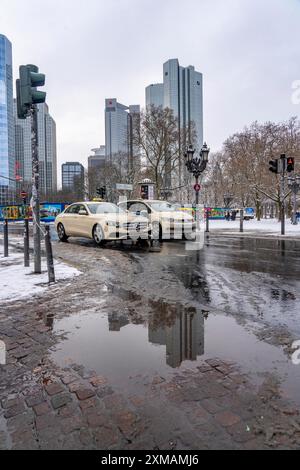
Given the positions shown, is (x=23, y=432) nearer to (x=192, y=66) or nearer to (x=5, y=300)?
(x=5, y=300)

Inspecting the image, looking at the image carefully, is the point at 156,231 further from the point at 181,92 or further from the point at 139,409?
the point at 181,92

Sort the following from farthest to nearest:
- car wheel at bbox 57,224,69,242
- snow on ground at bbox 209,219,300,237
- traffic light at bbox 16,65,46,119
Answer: snow on ground at bbox 209,219,300,237 → car wheel at bbox 57,224,69,242 → traffic light at bbox 16,65,46,119

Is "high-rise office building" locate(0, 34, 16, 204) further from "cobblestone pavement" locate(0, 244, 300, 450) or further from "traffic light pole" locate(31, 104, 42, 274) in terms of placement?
"cobblestone pavement" locate(0, 244, 300, 450)

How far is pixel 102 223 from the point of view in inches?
483

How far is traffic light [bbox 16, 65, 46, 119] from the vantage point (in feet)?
22.0

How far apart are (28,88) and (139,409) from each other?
6.21m

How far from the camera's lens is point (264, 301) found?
509 cm

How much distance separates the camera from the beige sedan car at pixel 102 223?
12266 mm

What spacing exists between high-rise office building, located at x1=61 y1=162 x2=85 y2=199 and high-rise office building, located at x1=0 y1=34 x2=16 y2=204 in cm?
1512

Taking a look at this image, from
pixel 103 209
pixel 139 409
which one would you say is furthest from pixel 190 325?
pixel 103 209

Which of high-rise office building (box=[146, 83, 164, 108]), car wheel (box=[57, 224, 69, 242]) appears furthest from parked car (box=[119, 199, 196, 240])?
high-rise office building (box=[146, 83, 164, 108])

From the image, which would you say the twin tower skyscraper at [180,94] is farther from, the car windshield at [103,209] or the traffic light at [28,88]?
the traffic light at [28,88]

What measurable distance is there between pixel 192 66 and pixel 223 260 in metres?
83.6

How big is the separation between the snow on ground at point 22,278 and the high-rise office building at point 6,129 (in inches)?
3711
